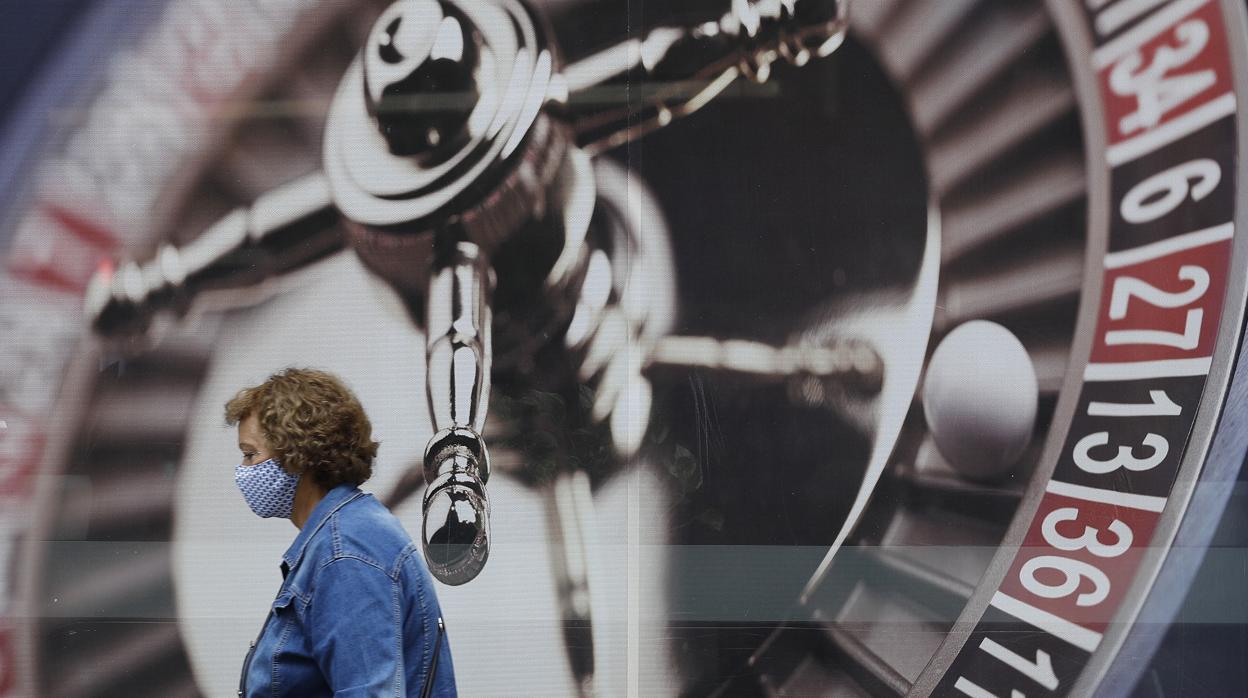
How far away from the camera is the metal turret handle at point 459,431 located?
319 cm

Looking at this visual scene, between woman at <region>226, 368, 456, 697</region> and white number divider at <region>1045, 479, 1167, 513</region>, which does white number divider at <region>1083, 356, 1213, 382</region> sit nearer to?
white number divider at <region>1045, 479, 1167, 513</region>

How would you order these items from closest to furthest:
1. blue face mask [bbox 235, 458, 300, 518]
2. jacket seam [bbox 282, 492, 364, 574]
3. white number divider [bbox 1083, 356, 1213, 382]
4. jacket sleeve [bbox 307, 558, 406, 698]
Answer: jacket sleeve [bbox 307, 558, 406, 698] → jacket seam [bbox 282, 492, 364, 574] → blue face mask [bbox 235, 458, 300, 518] → white number divider [bbox 1083, 356, 1213, 382]

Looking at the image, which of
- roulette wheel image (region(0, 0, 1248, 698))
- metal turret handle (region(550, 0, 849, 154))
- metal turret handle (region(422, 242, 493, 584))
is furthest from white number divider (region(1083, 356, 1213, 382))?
metal turret handle (region(422, 242, 493, 584))

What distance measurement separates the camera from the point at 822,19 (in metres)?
3.22

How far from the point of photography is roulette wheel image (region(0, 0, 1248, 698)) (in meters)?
3.16

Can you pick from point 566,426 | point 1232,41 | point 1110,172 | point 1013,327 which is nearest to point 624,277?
point 566,426

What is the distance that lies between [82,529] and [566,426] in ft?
4.50

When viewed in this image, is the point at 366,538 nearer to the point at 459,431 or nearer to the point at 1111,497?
the point at 459,431

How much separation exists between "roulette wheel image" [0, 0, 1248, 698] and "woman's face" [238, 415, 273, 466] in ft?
3.97

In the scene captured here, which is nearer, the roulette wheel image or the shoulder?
the shoulder

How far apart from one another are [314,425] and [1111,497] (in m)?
2.24

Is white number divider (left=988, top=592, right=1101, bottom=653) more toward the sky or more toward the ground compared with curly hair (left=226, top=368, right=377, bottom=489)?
more toward the ground

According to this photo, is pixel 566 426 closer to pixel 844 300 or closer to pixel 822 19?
pixel 844 300

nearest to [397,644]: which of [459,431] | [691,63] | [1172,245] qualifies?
[459,431]
